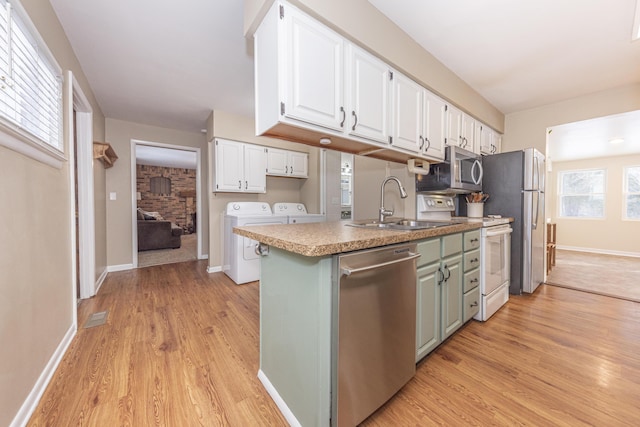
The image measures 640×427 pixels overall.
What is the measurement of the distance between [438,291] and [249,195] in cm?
339

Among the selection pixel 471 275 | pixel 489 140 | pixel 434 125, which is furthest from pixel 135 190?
pixel 489 140

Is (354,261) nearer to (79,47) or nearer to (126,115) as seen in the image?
(79,47)

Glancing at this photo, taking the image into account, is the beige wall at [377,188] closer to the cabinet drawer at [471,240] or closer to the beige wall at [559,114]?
the cabinet drawer at [471,240]

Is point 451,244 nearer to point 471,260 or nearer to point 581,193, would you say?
point 471,260

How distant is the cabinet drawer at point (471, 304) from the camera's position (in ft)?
6.58

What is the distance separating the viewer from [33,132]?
57.1 inches

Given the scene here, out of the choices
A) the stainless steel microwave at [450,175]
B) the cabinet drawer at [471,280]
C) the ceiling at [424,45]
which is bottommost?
the cabinet drawer at [471,280]

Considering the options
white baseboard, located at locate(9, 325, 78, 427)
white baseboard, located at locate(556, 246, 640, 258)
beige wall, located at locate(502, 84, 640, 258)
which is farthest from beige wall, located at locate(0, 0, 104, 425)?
white baseboard, located at locate(556, 246, 640, 258)

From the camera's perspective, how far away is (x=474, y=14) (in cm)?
184

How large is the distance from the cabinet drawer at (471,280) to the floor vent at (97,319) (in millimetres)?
3110

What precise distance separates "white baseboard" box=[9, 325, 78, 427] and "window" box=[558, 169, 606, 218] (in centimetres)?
898

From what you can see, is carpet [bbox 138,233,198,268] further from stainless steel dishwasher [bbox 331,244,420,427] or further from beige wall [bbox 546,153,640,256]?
beige wall [bbox 546,153,640,256]

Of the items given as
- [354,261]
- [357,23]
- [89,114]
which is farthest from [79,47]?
[354,261]

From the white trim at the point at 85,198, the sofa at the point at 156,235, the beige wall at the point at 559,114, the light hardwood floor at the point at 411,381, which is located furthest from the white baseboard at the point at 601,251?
the sofa at the point at 156,235
